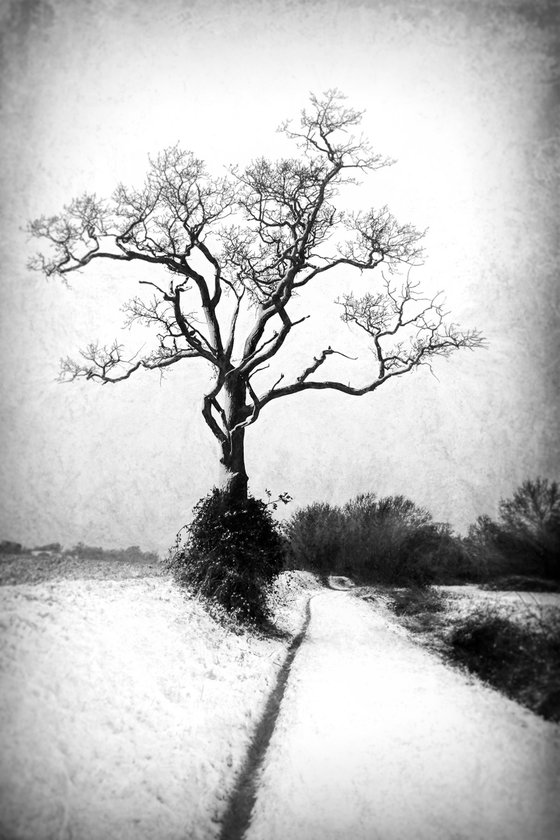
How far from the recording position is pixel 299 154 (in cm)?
696

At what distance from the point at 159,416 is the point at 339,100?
6400mm

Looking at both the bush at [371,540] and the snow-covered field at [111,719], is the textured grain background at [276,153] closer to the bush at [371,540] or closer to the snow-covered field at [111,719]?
the snow-covered field at [111,719]

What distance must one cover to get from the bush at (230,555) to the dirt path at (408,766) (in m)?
1.86

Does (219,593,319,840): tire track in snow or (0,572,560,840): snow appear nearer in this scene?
(0,572,560,840): snow

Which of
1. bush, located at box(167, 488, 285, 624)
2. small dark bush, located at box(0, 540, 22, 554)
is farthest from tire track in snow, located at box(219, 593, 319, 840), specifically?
small dark bush, located at box(0, 540, 22, 554)

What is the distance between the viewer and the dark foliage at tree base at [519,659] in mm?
3383

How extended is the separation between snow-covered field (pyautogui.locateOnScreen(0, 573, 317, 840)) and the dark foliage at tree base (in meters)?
1.93

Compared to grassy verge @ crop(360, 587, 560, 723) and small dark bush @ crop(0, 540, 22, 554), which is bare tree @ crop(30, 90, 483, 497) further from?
grassy verge @ crop(360, 587, 560, 723)

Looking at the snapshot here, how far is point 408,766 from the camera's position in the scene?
3.05 meters

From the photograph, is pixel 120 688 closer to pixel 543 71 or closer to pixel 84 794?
pixel 84 794

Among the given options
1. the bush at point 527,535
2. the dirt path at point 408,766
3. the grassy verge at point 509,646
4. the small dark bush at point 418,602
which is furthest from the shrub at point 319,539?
the dirt path at point 408,766

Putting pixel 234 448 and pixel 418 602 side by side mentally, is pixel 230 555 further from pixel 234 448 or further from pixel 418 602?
pixel 418 602

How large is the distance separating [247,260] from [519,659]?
7.11m

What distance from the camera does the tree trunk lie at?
7.37 metres
